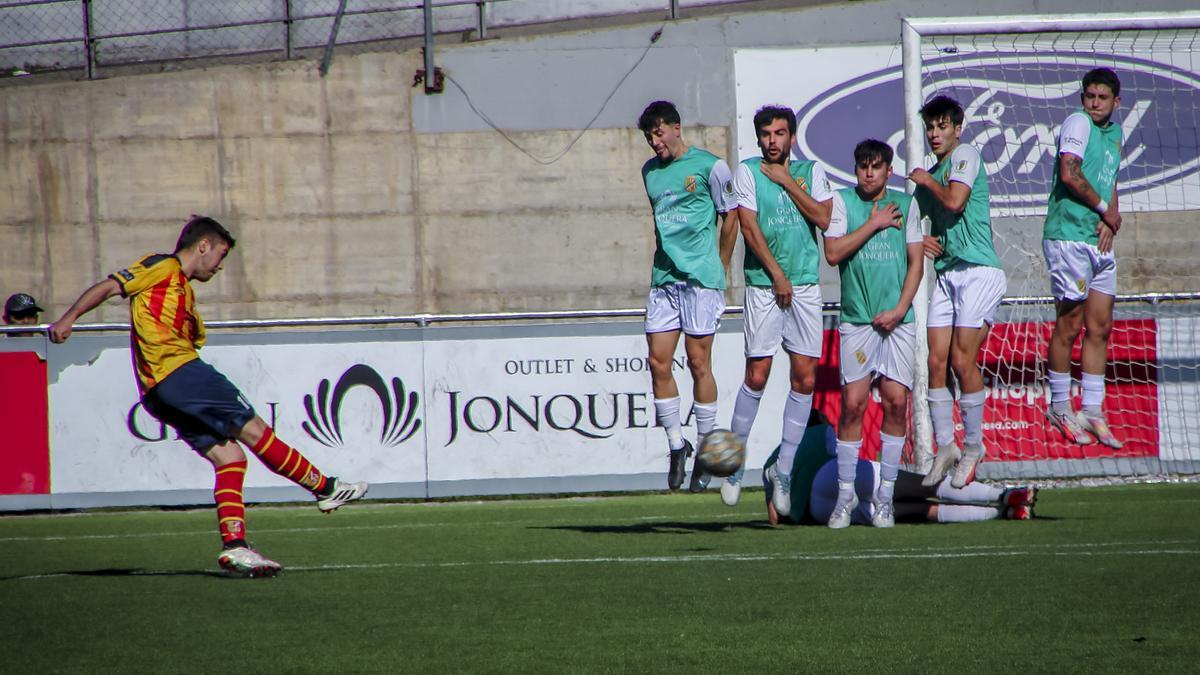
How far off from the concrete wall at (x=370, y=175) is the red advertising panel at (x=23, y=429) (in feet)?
21.1

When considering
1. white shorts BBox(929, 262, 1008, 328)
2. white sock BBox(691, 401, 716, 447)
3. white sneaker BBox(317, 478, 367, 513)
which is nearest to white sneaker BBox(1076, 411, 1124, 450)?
white shorts BBox(929, 262, 1008, 328)

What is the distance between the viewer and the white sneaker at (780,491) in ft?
26.7

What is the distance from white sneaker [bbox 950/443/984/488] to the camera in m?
8.28

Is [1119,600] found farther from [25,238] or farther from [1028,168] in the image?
[25,238]

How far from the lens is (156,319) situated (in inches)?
252

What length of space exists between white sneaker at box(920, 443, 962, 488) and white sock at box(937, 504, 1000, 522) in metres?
0.16

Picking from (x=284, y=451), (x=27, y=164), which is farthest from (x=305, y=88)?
(x=284, y=451)

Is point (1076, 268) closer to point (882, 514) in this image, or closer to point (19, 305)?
point (882, 514)

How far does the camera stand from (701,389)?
877cm

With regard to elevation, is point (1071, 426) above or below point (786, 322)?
below

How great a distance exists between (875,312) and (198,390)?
380 centimetres

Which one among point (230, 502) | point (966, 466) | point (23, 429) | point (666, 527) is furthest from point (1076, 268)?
point (23, 429)

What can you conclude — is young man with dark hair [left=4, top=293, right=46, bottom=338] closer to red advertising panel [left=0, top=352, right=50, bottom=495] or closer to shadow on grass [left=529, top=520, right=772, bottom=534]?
red advertising panel [left=0, top=352, right=50, bottom=495]

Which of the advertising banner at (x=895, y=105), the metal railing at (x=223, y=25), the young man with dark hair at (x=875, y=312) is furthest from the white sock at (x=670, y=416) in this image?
the metal railing at (x=223, y=25)
